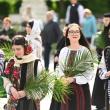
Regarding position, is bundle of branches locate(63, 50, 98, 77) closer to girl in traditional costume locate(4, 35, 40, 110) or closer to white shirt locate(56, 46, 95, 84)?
white shirt locate(56, 46, 95, 84)

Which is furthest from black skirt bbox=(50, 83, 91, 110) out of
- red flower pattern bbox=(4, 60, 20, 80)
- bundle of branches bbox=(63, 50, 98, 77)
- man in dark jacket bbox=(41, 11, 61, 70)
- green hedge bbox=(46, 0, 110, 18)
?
green hedge bbox=(46, 0, 110, 18)

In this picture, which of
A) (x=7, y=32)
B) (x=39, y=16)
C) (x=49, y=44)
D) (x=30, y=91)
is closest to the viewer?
(x=30, y=91)

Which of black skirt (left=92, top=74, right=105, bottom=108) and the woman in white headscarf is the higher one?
the woman in white headscarf

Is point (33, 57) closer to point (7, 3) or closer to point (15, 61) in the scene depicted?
point (15, 61)

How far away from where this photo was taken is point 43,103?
10219mm

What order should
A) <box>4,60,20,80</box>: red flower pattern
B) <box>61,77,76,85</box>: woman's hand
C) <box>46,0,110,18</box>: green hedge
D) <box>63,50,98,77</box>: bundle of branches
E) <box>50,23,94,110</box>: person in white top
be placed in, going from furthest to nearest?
<box>46,0,110,18</box>: green hedge
<box>50,23,94,110</box>: person in white top
<box>63,50,98,77</box>: bundle of branches
<box>61,77,76,85</box>: woman's hand
<box>4,60,20,80</box>: red flower pattern

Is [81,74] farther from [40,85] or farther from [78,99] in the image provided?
[40,85]

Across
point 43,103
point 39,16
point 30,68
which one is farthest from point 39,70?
point 39,16

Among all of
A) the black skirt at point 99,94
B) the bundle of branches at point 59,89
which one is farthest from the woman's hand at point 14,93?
the black skirt at point 99,94

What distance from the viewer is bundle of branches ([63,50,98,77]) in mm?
6891

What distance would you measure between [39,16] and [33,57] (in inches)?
744

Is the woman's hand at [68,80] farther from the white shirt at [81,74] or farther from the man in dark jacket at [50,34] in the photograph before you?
the man in dark jacket at [50,34]

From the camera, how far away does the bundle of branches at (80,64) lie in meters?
6.89

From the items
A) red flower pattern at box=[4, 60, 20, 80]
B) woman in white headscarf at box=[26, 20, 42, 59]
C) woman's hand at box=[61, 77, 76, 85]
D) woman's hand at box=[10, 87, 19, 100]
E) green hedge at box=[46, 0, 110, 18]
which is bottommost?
woman's hand at box=[10, 87, 19, 100]
